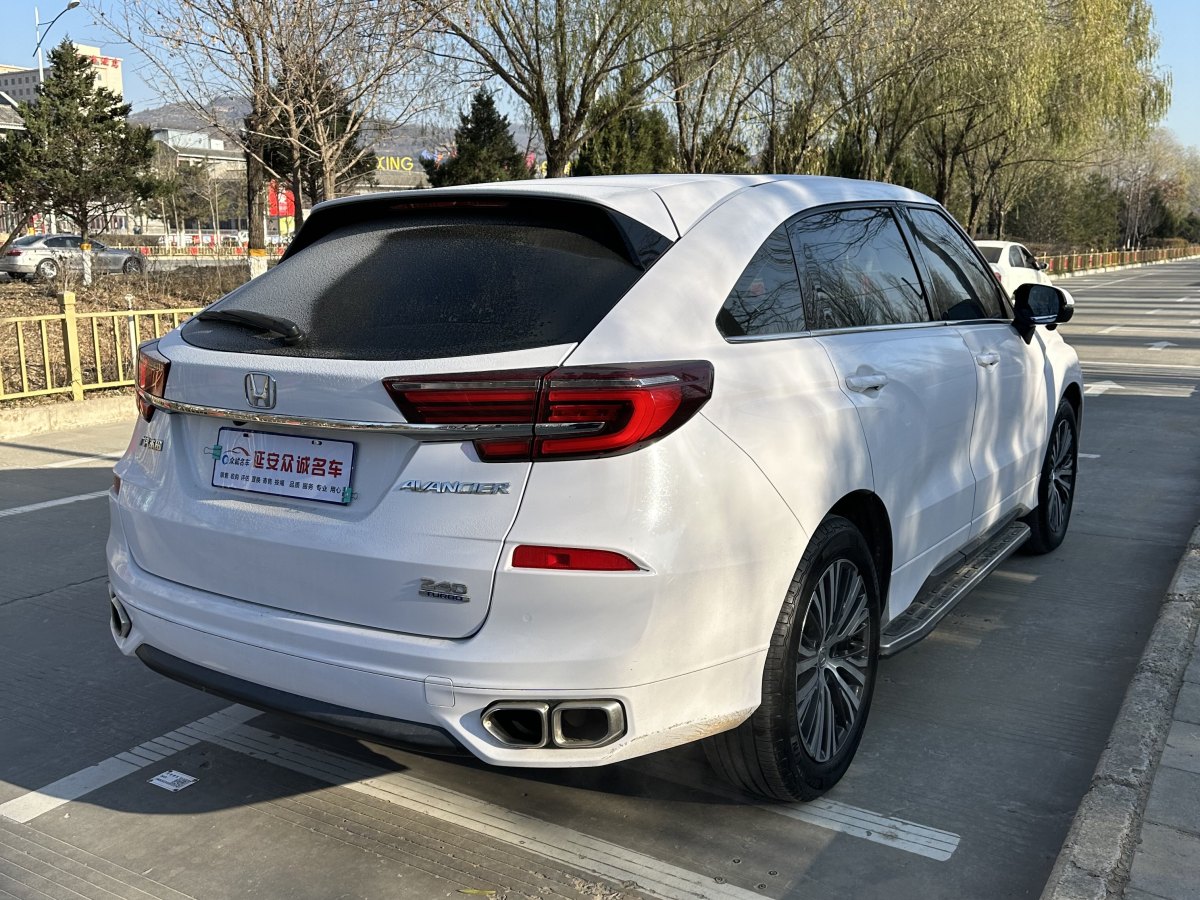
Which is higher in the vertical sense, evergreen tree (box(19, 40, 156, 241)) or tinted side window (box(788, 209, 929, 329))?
evergreen tree (box(19, 40, 156, 241))

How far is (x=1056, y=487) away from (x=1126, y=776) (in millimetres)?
2854

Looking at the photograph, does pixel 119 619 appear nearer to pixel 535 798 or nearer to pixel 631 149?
pixel 535 798

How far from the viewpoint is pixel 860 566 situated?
3344 mm

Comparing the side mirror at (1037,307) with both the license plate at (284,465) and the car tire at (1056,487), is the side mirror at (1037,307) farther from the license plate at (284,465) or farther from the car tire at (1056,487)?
the license plate at (284,465)

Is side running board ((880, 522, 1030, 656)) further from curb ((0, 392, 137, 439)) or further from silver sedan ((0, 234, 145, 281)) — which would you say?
silver sedan ((0, 234, 145, 281))

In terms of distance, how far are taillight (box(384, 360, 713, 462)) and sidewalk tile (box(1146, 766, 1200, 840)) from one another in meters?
1.73

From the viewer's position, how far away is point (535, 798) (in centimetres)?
338

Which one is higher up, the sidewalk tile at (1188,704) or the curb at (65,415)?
the curb at (65,415)

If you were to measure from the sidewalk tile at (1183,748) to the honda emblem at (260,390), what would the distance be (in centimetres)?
269

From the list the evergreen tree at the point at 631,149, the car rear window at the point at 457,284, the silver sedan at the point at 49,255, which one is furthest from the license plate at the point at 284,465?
the silver sedan at the point at 49,255

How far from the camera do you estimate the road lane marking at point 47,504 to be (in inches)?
269

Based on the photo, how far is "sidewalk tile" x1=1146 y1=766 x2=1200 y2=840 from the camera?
9.84 ft

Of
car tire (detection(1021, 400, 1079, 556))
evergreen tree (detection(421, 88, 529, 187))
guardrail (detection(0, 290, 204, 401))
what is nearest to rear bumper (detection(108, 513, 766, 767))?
car tire (detection(1021, 400, 1079, 556))

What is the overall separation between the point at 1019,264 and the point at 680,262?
23471 mm
